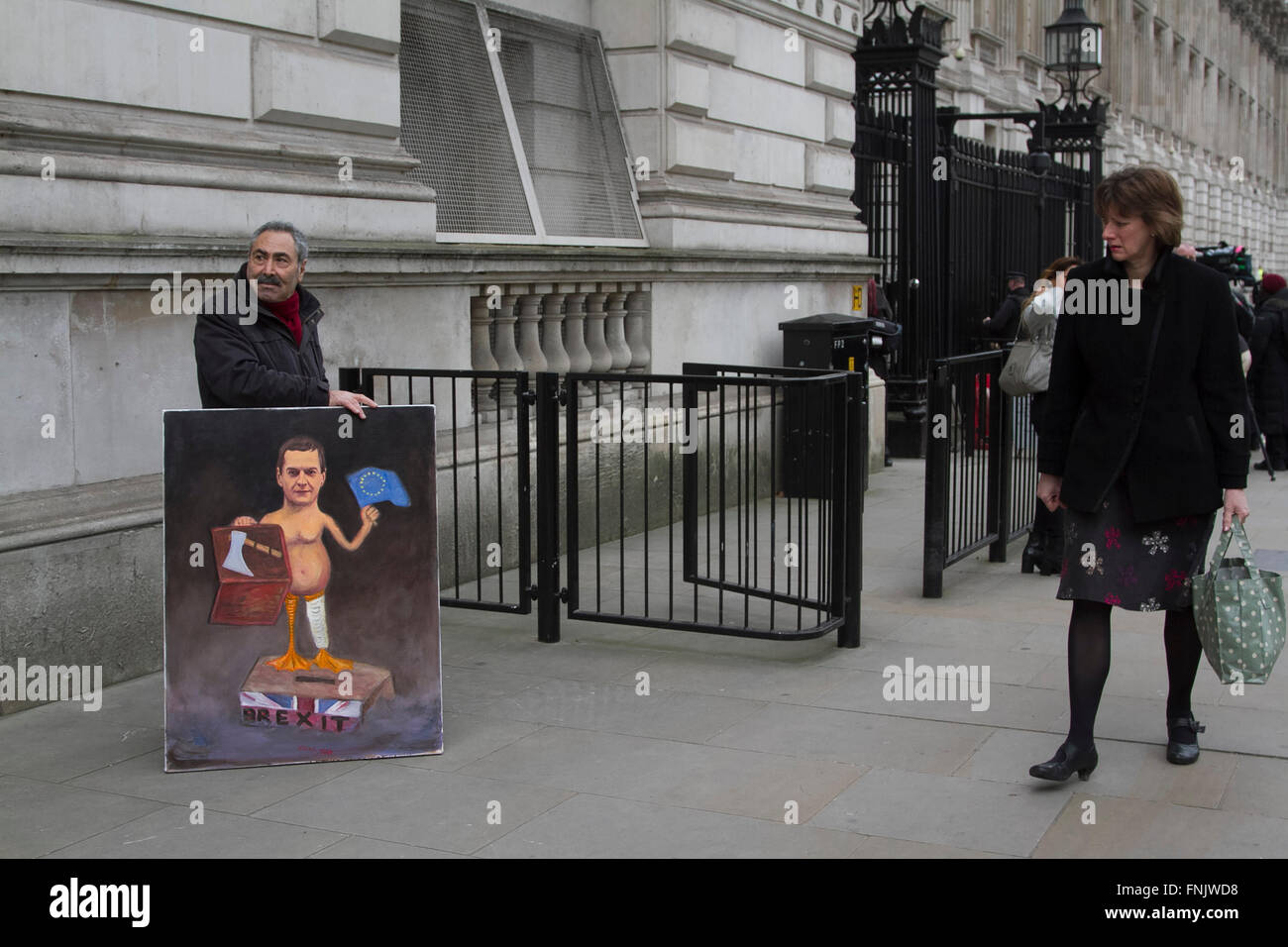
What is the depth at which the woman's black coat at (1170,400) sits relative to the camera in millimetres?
4938

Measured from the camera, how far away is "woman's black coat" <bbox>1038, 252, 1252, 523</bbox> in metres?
4.94

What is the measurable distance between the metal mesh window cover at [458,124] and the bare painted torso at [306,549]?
401 cm

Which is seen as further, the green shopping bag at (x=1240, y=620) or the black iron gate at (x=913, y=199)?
the black iron gate at (x=913, y=199)

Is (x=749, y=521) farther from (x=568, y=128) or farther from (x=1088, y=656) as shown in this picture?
(x=568, y=128)

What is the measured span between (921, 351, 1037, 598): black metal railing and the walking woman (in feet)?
9.36

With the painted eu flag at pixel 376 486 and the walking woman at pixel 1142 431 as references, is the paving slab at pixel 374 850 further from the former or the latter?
the walking woman at pixel 1142 431

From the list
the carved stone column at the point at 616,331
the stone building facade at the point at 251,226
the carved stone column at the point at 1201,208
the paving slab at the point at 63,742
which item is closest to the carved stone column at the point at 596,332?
the stone building facade at the point at 251,226

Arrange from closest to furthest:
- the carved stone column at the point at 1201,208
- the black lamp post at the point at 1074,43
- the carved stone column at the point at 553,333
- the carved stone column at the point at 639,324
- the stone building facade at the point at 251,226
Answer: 1. the stone building facade at the point at 251,226
2. the carved stone column at the point at 553,333
3. the carved stone column at the point at 639,324
4. the black lamp post at the point at 1074,43
5. the carved stone column at the point at 1201,208

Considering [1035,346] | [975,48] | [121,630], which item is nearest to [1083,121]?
[975,48]

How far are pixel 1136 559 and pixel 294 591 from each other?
281cm

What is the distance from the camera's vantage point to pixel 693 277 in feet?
36.3

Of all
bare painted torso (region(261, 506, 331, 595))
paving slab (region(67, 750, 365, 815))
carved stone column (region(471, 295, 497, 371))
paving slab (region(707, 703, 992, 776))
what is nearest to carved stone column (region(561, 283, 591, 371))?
carved stone column (region(471, 295, 497, 371))
